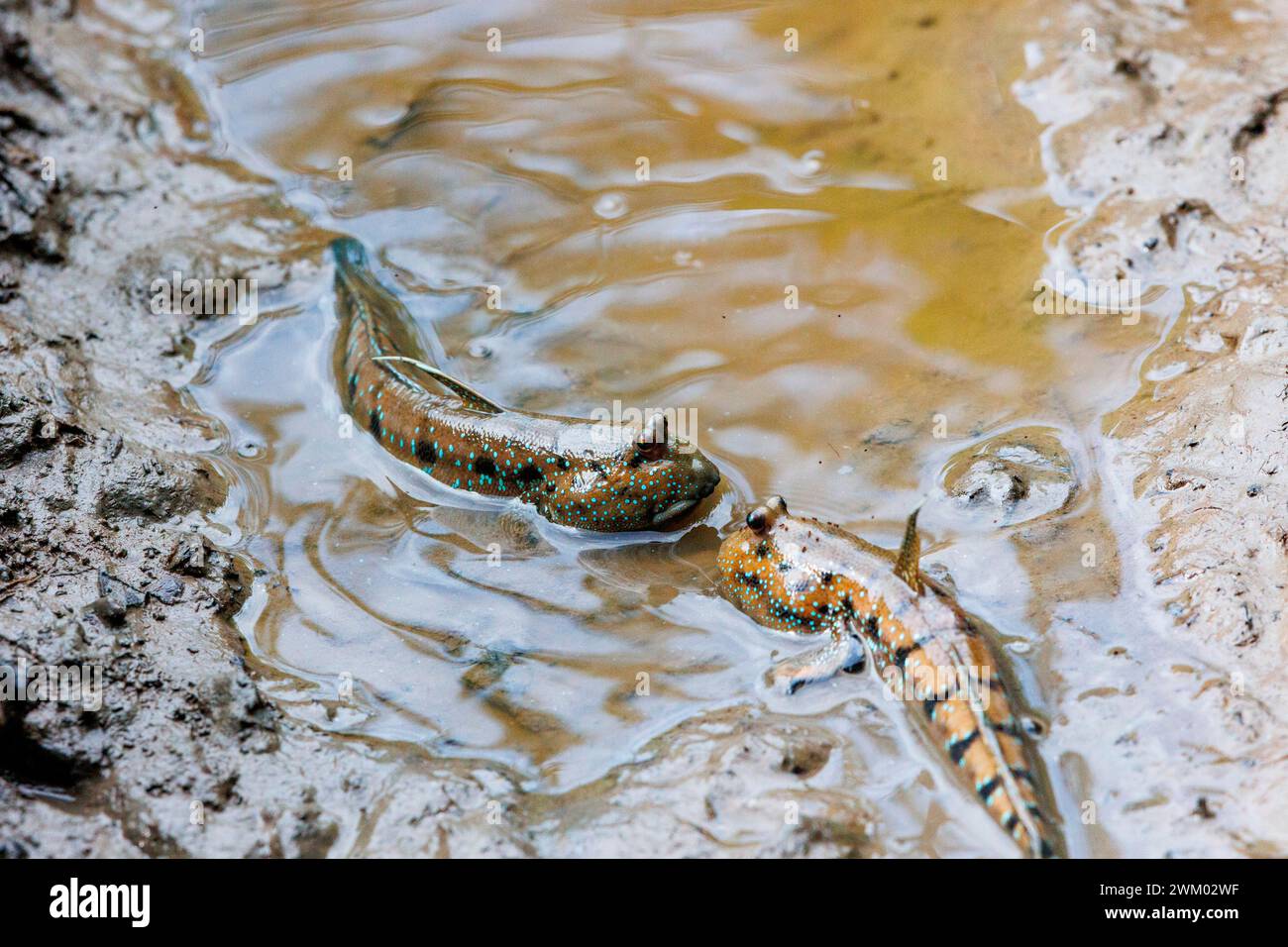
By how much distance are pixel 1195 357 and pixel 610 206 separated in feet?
9.10

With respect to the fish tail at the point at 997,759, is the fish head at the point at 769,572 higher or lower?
higher

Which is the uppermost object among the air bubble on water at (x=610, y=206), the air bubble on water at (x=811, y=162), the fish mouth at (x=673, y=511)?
the air bubble on water at (x=811, y=162)

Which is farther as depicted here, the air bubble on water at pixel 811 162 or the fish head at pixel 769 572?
the air bubble on water at pixel 811 162

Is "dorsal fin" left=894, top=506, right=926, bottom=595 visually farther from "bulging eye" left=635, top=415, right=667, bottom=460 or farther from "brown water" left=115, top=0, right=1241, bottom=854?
"bulging eye" left=635, top=415, right=667, bottom=460

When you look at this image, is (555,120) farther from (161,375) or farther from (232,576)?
(232,576)

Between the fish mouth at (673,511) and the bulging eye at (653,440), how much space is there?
19 cm

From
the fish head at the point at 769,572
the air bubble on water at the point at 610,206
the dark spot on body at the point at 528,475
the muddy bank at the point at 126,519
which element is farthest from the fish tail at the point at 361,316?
the fish head at the point at 769,572

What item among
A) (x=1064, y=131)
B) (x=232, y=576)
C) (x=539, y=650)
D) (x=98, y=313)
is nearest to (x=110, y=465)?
(x=232, y=576)

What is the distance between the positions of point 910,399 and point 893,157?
5.28 feet

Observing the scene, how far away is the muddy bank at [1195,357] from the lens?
3137 mm

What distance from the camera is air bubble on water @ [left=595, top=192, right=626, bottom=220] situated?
18.0 ft

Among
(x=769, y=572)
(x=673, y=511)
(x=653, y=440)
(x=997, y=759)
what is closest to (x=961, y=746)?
(x=997, y=759)

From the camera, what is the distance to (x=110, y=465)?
13.9 ft

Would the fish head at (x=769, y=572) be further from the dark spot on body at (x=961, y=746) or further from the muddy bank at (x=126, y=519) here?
the muddy bank at (x=126, y=519)
